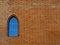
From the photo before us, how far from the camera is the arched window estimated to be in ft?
32.2

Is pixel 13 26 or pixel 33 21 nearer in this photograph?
pixel 33 21

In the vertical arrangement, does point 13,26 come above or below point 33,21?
below

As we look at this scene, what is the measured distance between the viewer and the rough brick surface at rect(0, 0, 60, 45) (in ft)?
31.6

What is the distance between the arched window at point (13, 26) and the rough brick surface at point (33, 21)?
178mm

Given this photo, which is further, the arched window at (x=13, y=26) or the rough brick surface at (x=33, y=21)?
the arched window at (x=13, y=26)

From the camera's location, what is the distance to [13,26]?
9.87 metres

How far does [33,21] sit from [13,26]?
0.92 meters

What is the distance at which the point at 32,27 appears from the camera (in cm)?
970

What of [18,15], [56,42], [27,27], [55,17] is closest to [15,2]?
[18,15]

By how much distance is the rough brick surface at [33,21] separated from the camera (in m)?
9.62

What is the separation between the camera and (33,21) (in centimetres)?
974

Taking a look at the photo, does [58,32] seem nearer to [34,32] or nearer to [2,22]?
[34,32]

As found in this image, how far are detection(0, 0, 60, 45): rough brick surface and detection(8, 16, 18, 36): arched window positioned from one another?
0.18 metres

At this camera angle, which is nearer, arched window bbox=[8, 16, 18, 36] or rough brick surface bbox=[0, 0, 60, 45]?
rough brick surface bbox=[0, 0, 60, 45]
